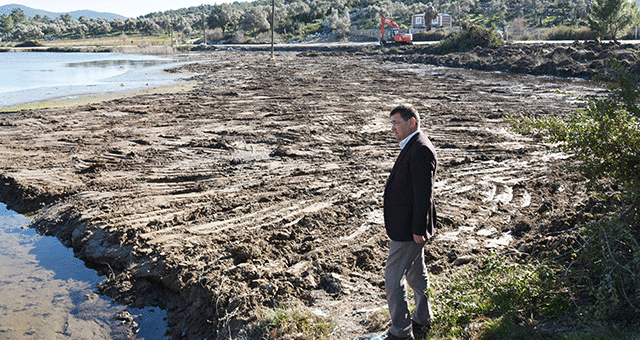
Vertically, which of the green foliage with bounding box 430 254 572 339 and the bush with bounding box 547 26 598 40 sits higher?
the bush with bounding box 547 26 598 40

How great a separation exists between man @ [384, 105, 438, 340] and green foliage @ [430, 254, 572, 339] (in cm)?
43

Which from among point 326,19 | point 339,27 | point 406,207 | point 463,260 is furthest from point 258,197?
point 326,19

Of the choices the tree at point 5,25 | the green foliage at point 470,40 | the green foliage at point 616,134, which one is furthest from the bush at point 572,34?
the tree at point 5,25

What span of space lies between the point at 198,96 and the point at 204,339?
54.3 ft

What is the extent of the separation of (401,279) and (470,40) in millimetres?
40216

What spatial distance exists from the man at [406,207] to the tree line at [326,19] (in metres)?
61.9

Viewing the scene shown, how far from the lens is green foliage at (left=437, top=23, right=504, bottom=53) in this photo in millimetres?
39344

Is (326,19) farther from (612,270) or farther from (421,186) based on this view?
(612,270)

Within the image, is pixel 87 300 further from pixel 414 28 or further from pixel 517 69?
pixel 414 28

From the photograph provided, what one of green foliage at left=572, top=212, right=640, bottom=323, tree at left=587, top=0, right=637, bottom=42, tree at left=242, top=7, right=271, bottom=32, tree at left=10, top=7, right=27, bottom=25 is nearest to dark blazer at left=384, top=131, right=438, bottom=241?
green foliage at left=572, top=212, right=640, bottom=323

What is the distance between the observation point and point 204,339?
4754 mm

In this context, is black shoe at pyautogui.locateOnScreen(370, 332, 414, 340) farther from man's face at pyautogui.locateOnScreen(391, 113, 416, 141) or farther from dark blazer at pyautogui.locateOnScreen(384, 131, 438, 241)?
man's face at pyautogui.locateOnScreen(391, 113, 416, 141)

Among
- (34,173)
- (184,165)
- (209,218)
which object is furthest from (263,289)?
(34,173)

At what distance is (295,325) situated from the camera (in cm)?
439
